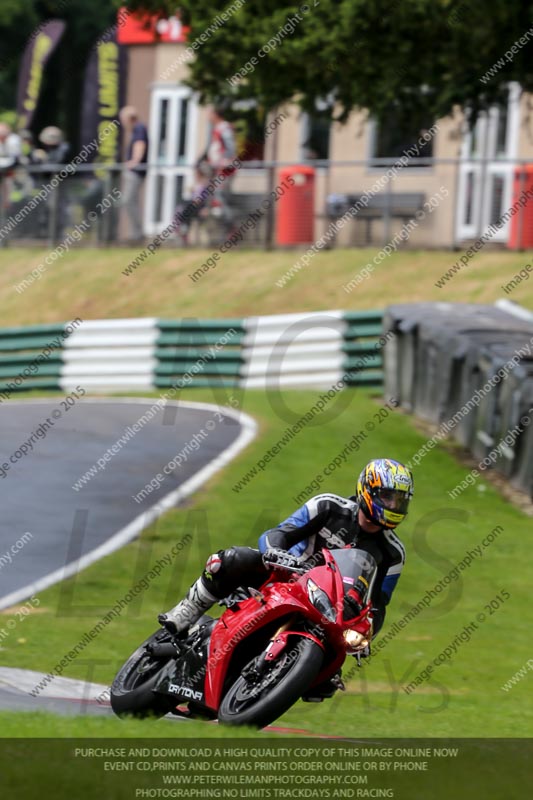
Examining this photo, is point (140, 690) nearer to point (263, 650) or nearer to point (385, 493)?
point (263, 650)

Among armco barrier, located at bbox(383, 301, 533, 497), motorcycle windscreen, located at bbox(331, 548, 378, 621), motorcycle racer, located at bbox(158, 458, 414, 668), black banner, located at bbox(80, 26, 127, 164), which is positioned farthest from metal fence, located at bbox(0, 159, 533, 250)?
motorcycle windscreen, located at bbox(331, 548, 378, 621)

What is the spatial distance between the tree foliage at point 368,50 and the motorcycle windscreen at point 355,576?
9.26 m

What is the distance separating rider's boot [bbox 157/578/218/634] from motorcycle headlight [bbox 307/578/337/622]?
787 mm

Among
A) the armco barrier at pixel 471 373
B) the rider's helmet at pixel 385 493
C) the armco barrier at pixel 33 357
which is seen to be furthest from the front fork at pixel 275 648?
the armco barrier at pixel 33 357

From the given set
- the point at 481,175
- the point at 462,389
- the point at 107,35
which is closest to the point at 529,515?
the point at 462,389

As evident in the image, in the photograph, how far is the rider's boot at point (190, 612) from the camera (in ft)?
25.6

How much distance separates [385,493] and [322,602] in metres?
0.74

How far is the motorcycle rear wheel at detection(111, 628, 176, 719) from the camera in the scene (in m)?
7.61

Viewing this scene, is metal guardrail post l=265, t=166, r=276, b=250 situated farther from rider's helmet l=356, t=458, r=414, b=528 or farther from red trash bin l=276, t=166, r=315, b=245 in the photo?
rider's helmet l=356, t=458, r=414, b=528

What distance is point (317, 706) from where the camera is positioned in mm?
8820

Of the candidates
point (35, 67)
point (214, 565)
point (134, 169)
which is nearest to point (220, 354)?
point (134, 169)

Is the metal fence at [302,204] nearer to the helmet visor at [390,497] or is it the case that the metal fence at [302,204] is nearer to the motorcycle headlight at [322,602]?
the helmet visor at [390,497]

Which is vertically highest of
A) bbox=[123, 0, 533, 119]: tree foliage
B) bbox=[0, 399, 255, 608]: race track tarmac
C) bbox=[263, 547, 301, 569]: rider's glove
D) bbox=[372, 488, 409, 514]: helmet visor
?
bbox=[123, 0, 533, 119]: tree foliage
